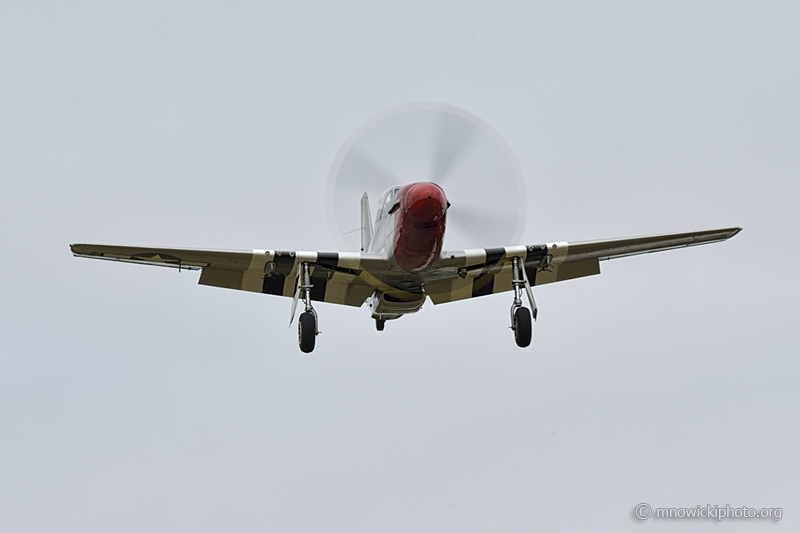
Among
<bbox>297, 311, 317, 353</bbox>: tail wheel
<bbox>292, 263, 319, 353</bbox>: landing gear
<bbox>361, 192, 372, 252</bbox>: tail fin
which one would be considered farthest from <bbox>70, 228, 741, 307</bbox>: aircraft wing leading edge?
<bbox>361, 192, 372, 252</bbox>: tail fin

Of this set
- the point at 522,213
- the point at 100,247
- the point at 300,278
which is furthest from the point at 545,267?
the point at 100,247

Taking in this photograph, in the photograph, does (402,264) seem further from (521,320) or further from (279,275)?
(279,275)

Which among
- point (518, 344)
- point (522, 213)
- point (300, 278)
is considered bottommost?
point (518, 344)

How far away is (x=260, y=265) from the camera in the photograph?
20.2 m

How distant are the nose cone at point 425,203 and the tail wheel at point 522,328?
341 centimetres

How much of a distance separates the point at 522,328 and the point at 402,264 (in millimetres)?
3096

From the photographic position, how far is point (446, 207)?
17.8 m

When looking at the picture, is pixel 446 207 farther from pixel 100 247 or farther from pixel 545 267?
pixel 100 247

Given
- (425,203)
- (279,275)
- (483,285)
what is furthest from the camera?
(483,285)

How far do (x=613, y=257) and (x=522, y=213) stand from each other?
408cm

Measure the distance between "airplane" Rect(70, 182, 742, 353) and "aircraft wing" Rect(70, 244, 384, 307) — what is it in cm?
2

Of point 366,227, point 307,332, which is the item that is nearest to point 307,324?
point 307,332

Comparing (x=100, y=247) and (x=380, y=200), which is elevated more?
(x=380, y=200)

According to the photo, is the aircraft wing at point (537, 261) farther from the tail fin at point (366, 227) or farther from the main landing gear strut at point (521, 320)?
the tail fin at point (366, 227)
